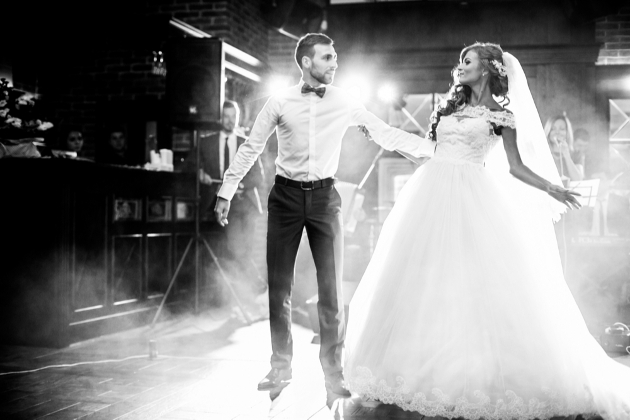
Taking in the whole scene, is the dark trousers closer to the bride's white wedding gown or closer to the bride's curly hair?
the bride's white wedding gown

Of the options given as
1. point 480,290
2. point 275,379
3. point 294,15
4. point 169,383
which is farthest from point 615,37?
point 169,383

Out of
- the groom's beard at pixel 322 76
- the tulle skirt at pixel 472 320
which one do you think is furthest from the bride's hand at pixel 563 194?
the groom's beard at pixel 322 76

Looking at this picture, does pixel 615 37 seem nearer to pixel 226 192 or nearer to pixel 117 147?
pixel 117 147

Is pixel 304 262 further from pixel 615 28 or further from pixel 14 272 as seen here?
pixel 615 28

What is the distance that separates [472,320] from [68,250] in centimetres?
320

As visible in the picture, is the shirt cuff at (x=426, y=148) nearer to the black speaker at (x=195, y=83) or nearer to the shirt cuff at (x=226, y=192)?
the shirt cuff at (x=226, y=192)

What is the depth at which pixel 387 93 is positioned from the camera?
27.7ft

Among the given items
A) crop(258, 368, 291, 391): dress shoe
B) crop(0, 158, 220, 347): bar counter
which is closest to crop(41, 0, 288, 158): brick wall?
crop(0, 158, 220, 347): bar counter

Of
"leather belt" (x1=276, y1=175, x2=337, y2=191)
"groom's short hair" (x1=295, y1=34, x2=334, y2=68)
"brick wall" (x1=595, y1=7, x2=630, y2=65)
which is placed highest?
"brick wall" (x1=595, y1=7, x2=630, y2=65)

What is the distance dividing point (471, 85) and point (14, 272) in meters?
3.56

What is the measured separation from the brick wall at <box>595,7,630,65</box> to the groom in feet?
18.9

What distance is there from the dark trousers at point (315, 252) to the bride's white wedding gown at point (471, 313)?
14 centimetres

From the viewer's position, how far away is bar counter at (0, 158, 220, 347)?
15.8ft

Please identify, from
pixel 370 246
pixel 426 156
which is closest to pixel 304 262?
pixel 370 246
